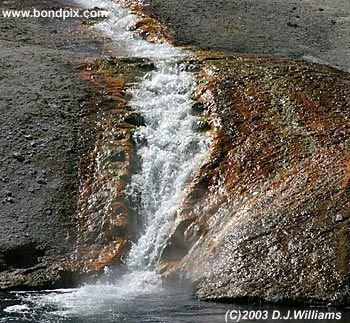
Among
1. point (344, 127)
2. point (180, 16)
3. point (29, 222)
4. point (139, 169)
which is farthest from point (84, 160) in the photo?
point (180, 16)

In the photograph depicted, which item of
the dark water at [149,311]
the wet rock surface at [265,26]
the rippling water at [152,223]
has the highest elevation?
the wet rock surface at [265,26]

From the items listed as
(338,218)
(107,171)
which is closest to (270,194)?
Answer: (338,218)

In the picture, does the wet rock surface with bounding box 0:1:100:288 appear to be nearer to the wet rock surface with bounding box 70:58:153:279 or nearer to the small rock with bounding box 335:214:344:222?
the wet rock surface with bounding box 70:58:153:279

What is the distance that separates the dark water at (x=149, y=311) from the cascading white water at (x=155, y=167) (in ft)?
0.42

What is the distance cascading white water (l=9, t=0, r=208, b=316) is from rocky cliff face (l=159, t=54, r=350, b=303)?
0.43 meters

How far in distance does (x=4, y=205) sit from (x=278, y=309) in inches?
255

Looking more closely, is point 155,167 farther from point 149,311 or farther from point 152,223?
point 149,311

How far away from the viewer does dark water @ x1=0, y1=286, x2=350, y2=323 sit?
39.0 feet

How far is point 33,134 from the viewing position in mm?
17812

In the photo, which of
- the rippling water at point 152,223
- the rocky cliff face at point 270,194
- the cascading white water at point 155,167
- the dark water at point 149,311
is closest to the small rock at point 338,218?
the rocky cliff face at point 270,194

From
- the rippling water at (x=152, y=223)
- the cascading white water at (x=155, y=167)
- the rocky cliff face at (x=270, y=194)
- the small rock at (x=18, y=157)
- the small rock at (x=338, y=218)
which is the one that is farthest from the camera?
the small rock at (x=18, y=157)

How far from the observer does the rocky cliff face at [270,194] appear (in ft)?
42.8

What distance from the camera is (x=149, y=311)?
12.3 metres

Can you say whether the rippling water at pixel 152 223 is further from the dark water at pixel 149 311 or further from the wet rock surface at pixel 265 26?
the wet rock surface at pixel 265 26
